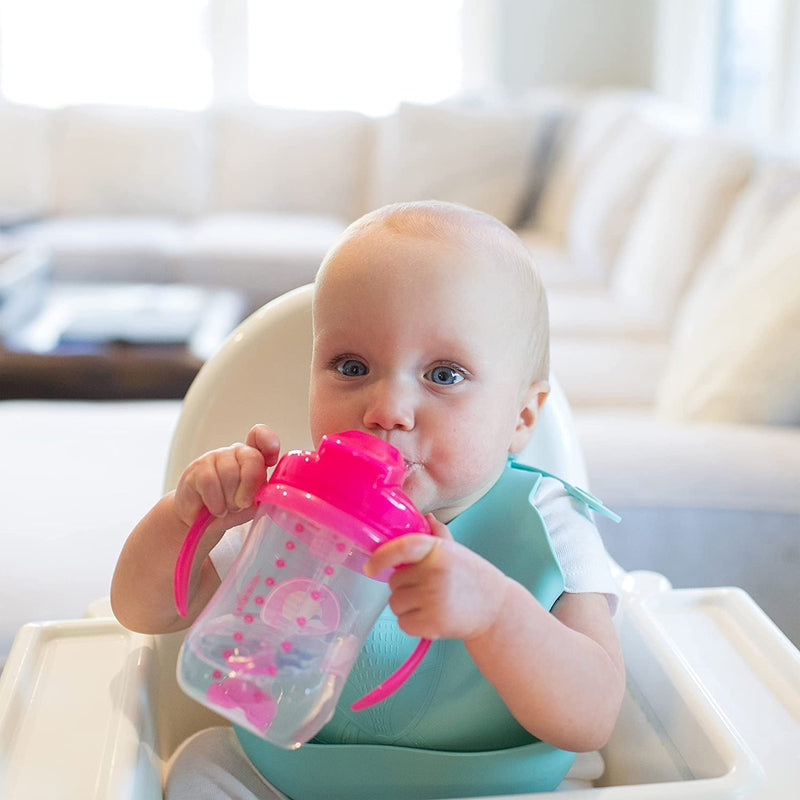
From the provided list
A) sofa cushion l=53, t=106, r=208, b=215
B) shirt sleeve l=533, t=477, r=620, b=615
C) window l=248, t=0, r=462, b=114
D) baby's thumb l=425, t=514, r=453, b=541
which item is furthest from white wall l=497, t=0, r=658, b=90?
baby's thumb l=425, t=514, r=453, b=541

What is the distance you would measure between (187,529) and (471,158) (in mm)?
3249

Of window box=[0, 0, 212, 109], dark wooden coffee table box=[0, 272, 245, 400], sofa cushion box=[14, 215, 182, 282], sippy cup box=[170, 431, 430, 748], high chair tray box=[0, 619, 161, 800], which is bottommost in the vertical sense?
sofa cushion box=[14, 215, 182, 282]

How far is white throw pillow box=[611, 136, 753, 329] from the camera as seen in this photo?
7.29ft

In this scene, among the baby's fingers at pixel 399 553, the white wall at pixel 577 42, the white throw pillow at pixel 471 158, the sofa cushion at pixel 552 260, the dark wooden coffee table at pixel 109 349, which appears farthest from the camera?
the white wall at pixel 577 42

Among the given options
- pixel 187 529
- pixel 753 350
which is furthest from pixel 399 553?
pixel 753 350

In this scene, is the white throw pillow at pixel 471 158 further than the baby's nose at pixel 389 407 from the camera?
Yes

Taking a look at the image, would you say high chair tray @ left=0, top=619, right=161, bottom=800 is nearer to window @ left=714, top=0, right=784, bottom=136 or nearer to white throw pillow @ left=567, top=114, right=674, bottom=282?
white throw pillow @ left=567, top=114, right=674, bottom=282

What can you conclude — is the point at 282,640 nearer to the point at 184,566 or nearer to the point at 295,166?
the point at 184,566

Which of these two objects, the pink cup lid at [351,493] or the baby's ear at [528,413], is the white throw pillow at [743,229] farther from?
the pink cup lid at [351,493]

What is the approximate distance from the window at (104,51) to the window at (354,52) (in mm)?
303

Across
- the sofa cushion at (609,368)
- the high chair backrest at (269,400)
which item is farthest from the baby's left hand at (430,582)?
the sofa cushion at (609,368)

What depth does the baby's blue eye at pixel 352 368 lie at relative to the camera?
2.37 ft

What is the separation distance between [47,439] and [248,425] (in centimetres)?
67

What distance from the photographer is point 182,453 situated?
941 mm
